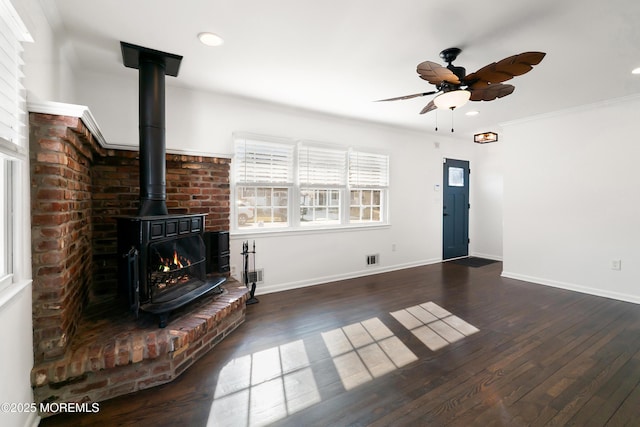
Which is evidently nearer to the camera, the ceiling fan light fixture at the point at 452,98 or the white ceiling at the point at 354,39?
the white ceiling at the point at 354,39

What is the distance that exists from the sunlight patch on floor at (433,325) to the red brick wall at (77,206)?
8.06 ft

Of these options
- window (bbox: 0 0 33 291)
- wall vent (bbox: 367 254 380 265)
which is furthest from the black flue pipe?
wall vent (bbox: 367 254 380 265)

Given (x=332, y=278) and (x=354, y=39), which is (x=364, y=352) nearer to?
(x=332, y=278)

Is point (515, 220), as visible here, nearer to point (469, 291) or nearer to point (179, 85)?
point (469, 291)

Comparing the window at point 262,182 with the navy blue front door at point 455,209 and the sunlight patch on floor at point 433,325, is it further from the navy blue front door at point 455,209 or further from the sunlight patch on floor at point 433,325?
the navy blue front door at point 455,209

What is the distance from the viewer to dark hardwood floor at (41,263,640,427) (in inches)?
67.7

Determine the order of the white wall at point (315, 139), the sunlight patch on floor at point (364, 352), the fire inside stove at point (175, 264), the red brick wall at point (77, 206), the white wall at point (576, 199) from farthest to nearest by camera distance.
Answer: the white wall at point (576, 199), the white wall at point (315, 139), the fire inside stove at point (175, 264), the sunlight patch on floor at point (364, 352), the red brick wall at point (77, 206)

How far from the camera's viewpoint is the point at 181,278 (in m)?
2.74

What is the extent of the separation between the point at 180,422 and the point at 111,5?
2.71 meters

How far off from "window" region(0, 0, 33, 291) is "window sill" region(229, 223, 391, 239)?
2.26m

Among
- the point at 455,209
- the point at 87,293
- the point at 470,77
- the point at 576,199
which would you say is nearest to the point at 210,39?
the point at 470,77

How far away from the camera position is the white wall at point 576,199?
3.66 m

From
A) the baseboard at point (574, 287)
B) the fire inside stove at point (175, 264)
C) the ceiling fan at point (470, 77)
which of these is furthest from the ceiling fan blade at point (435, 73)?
the baseboard at point (574, 287)

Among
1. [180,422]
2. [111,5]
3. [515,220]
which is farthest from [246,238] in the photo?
[515,220]
